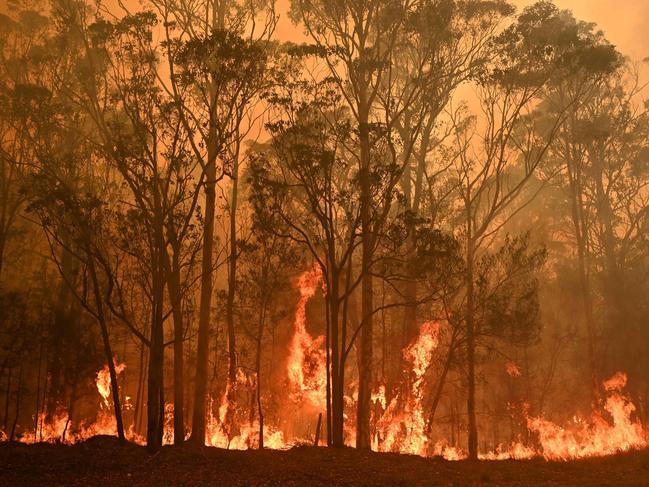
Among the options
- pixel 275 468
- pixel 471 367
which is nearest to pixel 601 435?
pixel 471 367

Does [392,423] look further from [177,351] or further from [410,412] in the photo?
[177,351]

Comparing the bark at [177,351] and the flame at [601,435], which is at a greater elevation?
the bark at [177,351]

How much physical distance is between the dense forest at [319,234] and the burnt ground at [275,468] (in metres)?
1.26

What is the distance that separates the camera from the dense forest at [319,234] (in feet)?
54.2

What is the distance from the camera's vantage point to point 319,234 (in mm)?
19953

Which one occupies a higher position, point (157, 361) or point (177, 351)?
point (177, 351)

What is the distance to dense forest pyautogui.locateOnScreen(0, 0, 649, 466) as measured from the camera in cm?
1653

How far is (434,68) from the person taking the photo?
71.3ft

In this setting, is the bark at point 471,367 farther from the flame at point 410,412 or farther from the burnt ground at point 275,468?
the burnt ground at point 275,468

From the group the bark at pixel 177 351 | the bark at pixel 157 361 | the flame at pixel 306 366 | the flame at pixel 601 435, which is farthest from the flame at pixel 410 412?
the bark at pixel 157 361

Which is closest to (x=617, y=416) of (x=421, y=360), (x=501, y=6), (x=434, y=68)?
(x=421, y=360)

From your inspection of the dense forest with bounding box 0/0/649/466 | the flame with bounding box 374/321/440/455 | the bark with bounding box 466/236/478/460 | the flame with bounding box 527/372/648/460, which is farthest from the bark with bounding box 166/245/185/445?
the flame with bounding box 527/372/648/460

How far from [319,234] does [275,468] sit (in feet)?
28.4

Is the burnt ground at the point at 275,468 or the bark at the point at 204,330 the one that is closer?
the burnt ground at the point at 275,468
